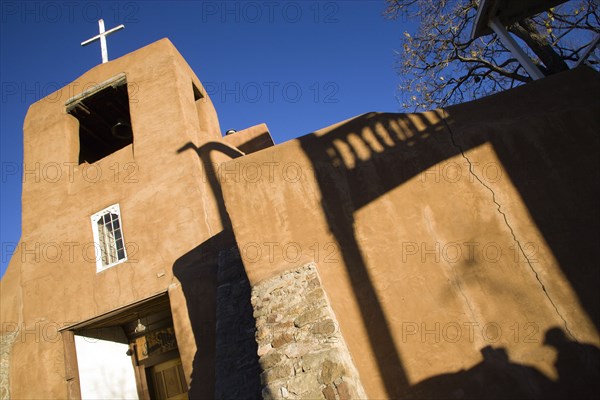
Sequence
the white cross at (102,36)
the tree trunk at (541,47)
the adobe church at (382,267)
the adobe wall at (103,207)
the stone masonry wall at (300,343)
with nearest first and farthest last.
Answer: the stone masonry wall at (300,343) → the adobe church at (382,267) → the adobe wall at (103,207) → the tree trunk at (541,47) → the white cross at (102,36)

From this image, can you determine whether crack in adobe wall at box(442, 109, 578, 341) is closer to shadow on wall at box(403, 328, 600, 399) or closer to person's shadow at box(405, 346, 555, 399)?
shadow on wall at box(403, 328, 600, 399)

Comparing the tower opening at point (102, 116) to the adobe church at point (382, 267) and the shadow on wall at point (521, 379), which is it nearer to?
the adobe church at point (382, 267)

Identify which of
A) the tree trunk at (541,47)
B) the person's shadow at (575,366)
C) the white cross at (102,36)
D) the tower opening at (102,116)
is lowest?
the person's shadow at (575,366)

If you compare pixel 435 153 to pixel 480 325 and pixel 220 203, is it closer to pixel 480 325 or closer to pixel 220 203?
pixel 480 325

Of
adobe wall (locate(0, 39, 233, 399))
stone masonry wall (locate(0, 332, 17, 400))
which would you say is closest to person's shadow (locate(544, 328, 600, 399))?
adobe wall (locate(0, 39, 233, 399))

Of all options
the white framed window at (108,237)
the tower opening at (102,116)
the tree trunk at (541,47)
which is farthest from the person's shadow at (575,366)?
the tower opening at (102,116)

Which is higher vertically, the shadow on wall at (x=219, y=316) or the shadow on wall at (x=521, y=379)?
the shadow on wall at (x=219, y=316)

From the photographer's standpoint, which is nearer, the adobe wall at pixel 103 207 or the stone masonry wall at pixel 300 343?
the stone masonry wall at pixel 300 343

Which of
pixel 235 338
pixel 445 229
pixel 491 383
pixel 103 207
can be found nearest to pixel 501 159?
pixel 445 229

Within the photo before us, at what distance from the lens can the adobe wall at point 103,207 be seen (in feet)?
26.2

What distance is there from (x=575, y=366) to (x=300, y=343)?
3.18 m

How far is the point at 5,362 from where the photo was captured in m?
8.28

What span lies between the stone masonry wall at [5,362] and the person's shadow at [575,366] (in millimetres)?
10049

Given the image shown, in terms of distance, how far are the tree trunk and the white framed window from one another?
10.9 meters
